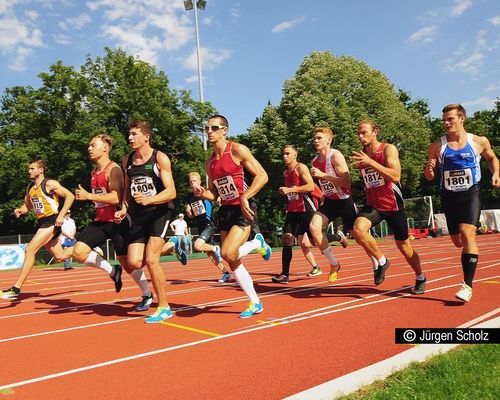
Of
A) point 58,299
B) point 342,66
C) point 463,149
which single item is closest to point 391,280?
point 463,149

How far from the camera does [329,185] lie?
7.90m

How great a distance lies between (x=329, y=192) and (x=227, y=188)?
2.78 m

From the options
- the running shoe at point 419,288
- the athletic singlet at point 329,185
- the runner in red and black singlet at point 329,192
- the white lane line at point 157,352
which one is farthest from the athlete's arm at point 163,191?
the running shoe at point 419,288

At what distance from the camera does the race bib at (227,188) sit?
5695 millimetres

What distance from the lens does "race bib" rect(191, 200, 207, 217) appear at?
10.2 m

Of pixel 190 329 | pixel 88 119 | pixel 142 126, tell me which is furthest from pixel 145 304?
pixel 88 119

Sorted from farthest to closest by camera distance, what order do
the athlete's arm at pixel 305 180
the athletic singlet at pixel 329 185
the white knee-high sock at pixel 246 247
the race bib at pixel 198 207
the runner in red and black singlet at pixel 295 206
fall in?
the race bib at pixel 198 207
the runner in red and black singlet at pixel 295 206
the athlete's arm at pixel 305 180
the athletic singlet at pixel 329 185
the white knee-high sock at pixel 246 247

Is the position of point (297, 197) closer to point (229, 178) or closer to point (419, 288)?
point (419, 288)

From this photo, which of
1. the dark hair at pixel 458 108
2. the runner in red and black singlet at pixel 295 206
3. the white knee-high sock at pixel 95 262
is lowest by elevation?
the white knee-high sock at pixel 95 262

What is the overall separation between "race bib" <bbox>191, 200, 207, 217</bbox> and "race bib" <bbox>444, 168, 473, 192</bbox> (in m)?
5.61

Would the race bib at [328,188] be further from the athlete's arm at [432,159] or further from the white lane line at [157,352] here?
the white lane line at [157,352]

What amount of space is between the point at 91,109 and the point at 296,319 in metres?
28.9

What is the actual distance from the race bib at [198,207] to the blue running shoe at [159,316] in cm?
481

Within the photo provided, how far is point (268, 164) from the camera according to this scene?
122ft
